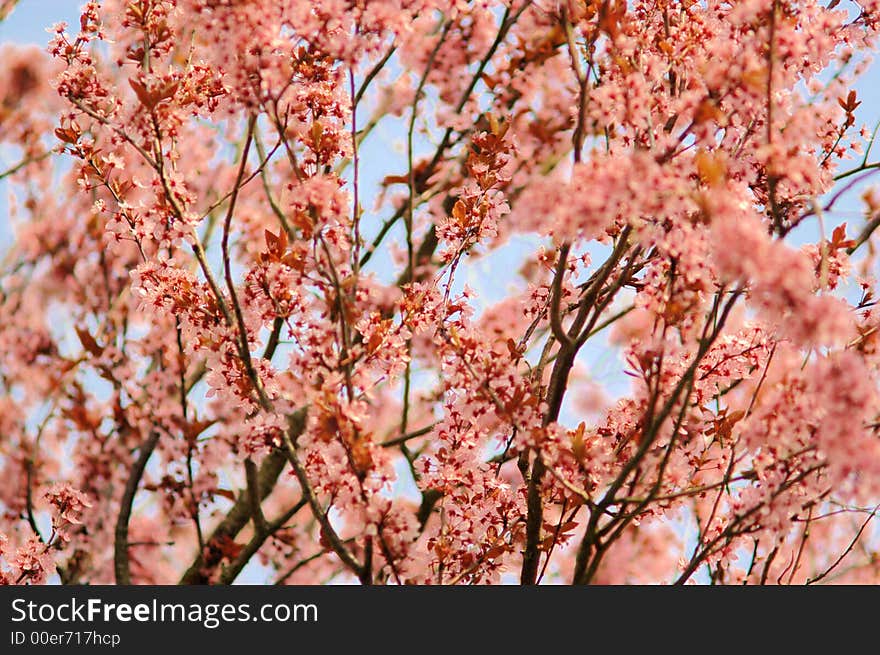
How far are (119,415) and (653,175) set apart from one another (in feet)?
12.5

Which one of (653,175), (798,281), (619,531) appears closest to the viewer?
(798,281)

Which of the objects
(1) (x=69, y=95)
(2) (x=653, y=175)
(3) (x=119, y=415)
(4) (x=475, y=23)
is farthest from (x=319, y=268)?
(3) (x=119, y=415)

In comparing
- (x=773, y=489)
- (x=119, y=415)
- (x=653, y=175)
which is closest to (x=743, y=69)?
(x=653, y=175)

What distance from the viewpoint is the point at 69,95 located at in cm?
314

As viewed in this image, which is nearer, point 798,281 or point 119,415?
point 798,281

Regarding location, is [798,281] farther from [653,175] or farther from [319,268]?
[319,268]

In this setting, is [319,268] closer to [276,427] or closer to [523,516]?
[276,427]

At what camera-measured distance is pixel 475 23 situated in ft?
14.7

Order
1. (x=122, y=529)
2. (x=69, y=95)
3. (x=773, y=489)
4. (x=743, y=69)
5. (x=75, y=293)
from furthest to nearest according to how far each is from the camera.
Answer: (x=75, y=293) → (x=122, y=529) → (x=69, y=95) → (x=773, y=489) → (x=743, y=69)

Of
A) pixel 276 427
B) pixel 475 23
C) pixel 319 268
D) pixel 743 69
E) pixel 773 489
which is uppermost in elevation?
pixel 475 23

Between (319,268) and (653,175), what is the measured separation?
106cm

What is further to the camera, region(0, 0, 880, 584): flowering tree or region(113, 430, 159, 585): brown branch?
region(113, 430, 159, 585): brown branch

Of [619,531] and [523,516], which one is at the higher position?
[523,516]

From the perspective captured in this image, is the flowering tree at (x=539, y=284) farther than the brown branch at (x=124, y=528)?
No
